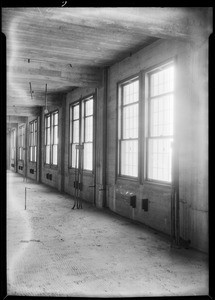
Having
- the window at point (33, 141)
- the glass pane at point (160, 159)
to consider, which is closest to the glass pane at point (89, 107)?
the glass pane at point (160, 159)

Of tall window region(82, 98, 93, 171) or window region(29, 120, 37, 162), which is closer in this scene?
tall window region(82, 98, 93, 171)

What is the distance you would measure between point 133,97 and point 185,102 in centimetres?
226

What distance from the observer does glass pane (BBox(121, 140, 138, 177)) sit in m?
7.42

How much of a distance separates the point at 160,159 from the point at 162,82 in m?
1.64

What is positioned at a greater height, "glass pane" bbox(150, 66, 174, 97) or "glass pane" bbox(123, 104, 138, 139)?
"glass pane" bbox(150, 66, 174, 97)

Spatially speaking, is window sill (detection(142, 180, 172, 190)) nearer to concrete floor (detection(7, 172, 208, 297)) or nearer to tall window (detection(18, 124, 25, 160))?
concrete floor (detection(7, 172, 208, 297))

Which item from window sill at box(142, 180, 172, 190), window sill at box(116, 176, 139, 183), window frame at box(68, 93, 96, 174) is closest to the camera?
window sill at box(142, 180, 172, 190)

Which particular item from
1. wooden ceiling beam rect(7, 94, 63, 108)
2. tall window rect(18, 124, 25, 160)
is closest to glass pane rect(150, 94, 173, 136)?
wooden ceiling beam rect(7, 94, 63, 108)

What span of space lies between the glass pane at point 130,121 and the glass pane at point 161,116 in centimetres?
77

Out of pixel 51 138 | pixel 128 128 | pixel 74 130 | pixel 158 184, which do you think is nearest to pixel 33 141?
pixel 51 138

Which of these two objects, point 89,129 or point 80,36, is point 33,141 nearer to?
point 89,129

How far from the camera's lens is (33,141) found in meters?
19.0

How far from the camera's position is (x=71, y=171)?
39.0 feet

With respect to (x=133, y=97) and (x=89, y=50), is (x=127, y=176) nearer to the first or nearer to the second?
(x=133, y=97)
